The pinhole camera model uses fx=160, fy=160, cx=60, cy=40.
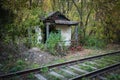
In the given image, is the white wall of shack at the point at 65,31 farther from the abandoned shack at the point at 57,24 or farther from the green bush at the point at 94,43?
the green bush at the point at 94,43

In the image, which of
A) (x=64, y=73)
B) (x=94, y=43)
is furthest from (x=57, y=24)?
(x=64, y=73)

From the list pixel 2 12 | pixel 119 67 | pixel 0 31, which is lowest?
pixel 119 67

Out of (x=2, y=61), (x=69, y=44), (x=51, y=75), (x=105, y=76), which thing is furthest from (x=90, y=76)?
(x=69, y=44)

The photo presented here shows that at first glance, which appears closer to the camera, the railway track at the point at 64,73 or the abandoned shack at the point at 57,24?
the railway track at the point at 64,73

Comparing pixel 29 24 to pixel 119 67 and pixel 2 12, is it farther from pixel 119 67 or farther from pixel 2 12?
pixel 119 67

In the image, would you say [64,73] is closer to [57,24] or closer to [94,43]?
[57,24]

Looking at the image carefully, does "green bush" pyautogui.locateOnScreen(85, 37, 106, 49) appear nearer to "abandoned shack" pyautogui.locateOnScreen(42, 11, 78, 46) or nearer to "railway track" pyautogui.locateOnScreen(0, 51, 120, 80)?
"abandoned shack" pyautogui.locateOnScreen(42, 11, 78, 46)

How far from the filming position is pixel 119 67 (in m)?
8.58

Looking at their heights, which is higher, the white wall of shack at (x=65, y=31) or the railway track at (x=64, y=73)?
the white wall of shack at (x=65, y=31)

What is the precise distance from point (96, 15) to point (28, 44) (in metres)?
11.3

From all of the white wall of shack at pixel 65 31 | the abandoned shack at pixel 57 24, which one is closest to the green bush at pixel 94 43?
the abandoned shack at pixel 57 24

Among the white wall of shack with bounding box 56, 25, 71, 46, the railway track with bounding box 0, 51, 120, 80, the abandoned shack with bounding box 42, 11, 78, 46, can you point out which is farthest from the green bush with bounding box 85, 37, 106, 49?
the railway track with bounding box 0, 51, 120, 80

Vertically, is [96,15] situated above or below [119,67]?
above

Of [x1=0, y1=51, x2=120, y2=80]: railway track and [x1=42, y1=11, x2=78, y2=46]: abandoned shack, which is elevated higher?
[x1=42, y1=11, x2=78, y2=46]: abandoned shack
